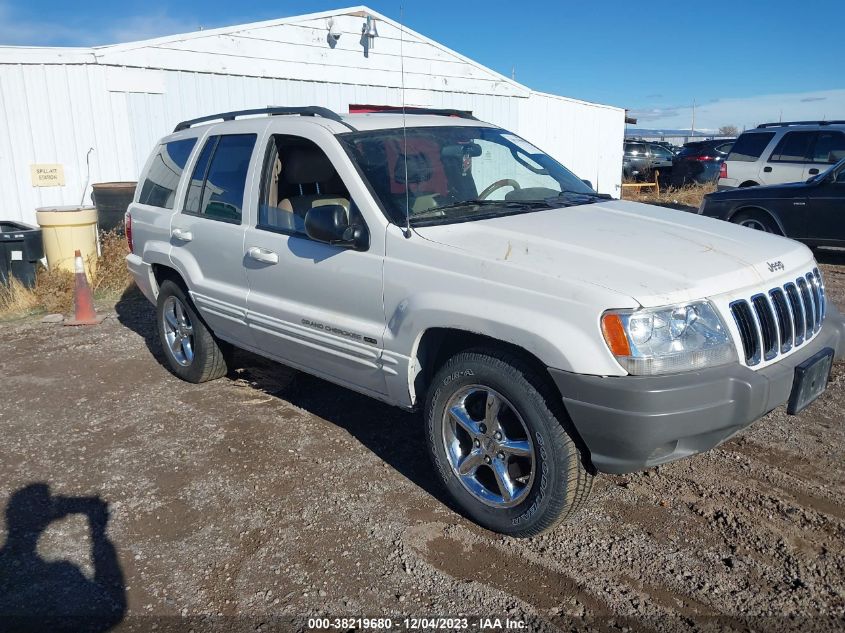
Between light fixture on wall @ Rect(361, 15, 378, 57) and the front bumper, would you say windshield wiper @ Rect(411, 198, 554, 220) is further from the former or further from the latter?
light fixture on wall @ Rect(361, 15, 378, 57)

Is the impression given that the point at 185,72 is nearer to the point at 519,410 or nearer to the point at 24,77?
the point at 24,77

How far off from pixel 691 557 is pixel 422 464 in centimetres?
155

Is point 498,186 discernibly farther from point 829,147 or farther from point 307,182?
point 829,147

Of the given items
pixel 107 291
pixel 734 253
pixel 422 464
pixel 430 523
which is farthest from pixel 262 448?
pixel 107 291

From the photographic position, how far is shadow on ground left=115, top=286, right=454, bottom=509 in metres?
4.15

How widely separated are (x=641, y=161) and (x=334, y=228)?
22837mm

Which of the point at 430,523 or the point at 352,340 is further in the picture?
the point at 352,340

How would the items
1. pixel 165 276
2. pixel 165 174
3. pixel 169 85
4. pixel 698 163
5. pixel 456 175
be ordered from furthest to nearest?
pixel 698 163
pixel 169 85
pixel 165 276
pixel 165 174
pixel 456 175

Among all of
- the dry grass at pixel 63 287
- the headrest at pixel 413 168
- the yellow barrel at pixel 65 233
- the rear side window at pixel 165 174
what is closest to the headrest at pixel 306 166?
the headrest at pixel 413 168

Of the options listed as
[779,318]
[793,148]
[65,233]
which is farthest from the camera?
[793,148]

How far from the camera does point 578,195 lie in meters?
4.45

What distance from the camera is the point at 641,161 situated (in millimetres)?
24500

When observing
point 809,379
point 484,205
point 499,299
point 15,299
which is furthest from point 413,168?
point 15,299

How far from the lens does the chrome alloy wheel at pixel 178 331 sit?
18.2ft
